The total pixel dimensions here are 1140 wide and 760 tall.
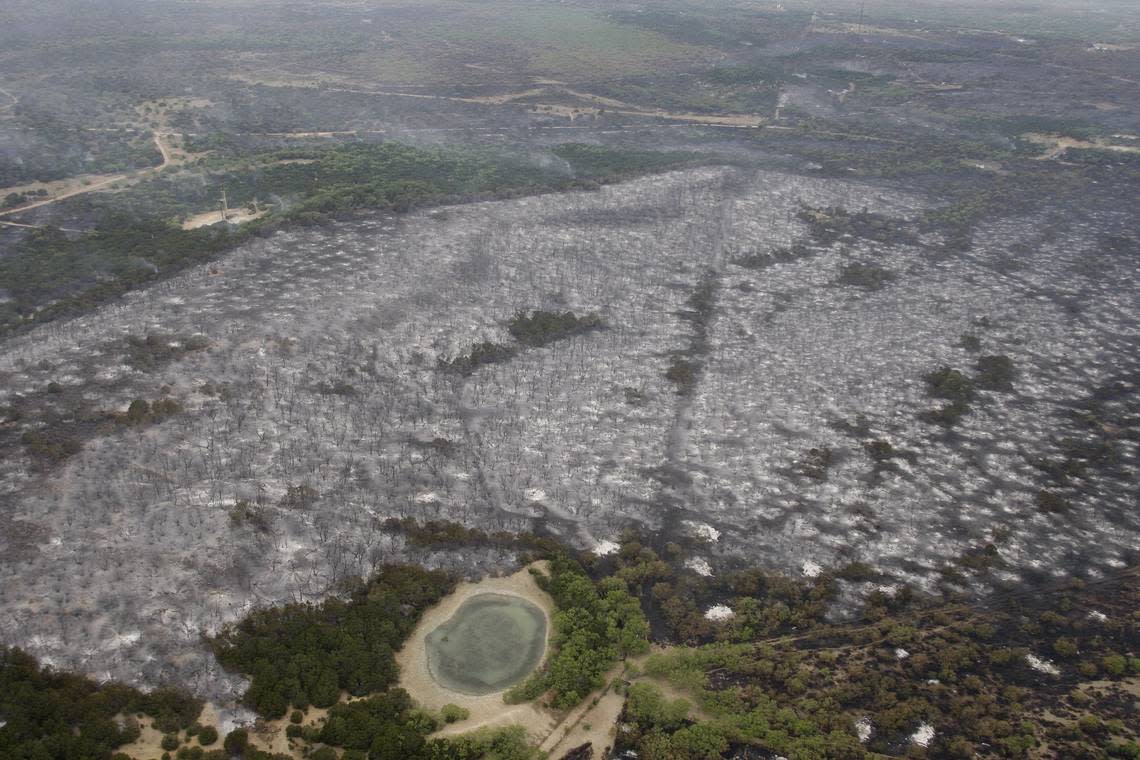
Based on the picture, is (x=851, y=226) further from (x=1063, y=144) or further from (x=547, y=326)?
(x=1063, y=144)

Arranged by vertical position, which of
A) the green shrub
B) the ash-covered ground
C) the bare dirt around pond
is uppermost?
the ash-covered ground

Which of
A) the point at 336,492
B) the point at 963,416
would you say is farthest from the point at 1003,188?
the point at 336,492

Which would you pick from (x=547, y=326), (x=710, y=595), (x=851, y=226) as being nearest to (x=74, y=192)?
(x=547, y=326)

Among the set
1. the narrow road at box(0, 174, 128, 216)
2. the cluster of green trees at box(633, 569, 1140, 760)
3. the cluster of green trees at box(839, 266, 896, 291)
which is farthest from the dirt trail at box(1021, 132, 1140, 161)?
the narrow road at box(0, 174, 128, 216)

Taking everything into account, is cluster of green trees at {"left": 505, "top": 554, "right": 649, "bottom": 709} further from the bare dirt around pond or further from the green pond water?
the green pond water

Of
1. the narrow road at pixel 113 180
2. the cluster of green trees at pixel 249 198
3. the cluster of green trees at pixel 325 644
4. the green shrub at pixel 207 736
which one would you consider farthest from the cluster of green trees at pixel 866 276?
the narrow road at pixel 113 180
